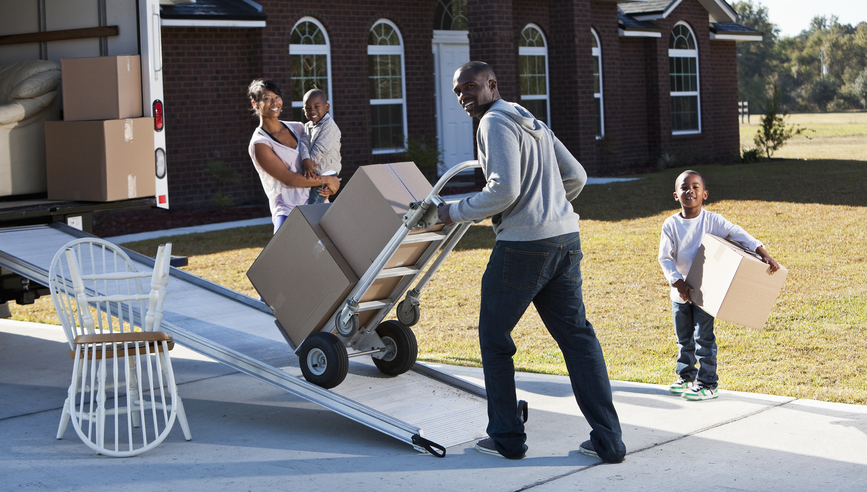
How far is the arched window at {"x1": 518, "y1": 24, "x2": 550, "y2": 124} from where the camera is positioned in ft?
64.5

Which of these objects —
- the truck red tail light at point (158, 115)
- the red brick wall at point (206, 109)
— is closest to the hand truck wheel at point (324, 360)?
the truck red tail light at point (158, 115)

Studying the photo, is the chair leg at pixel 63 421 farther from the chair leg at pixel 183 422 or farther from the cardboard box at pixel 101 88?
the cardboard box at pixel 101 88

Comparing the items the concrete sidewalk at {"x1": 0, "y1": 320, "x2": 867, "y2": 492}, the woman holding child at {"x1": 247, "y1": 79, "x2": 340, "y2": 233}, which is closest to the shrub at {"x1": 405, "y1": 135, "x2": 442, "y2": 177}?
the woman holding child at {"x1": 247, "y1": 79, "x2": 340, "y2": 233}

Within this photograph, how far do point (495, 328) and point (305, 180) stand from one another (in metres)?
2.14

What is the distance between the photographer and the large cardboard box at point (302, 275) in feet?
16.3

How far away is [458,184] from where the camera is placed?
18.0 metres

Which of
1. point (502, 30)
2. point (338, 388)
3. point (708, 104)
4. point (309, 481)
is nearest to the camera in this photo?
point (309, 481)

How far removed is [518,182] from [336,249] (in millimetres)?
1337

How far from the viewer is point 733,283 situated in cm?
490

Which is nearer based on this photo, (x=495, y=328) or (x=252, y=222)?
(x=495, y=328)

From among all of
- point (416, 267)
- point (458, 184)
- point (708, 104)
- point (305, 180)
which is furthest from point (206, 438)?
point (708, 104)

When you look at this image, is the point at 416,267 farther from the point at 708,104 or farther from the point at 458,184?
the point at 708,104

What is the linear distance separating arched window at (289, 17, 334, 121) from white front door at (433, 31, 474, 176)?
101 inches

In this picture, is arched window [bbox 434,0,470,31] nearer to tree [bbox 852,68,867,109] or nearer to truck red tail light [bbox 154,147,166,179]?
truck red tail light [bbox 154,147,166,179]
